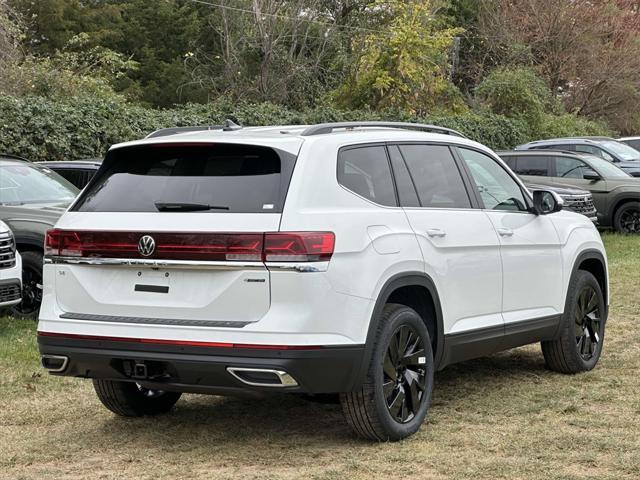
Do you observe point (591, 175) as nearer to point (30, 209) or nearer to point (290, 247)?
point (30, 209)

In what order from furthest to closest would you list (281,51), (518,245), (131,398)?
(281,51) < (518,245) < (131,398)

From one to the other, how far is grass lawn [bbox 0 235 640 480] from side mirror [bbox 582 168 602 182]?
12.4 metres

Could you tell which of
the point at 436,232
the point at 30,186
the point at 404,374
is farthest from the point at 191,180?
the point at 30,186

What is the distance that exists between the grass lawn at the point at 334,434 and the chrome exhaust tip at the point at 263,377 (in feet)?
1.52

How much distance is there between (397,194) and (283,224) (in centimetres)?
108

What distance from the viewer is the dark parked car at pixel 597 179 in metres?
20.0

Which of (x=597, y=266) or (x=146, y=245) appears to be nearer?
(x=146, y=245)

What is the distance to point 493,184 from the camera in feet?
24.2

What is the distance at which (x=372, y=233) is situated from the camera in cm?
577

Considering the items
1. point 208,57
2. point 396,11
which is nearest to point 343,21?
point 396,11

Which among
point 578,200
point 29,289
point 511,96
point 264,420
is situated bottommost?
point 511,96

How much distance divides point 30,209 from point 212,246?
591 centimetres

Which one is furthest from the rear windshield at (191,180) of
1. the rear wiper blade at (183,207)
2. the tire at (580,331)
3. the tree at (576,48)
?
the tree at (576,48)

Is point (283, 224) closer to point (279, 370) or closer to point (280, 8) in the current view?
point (279, 370)
